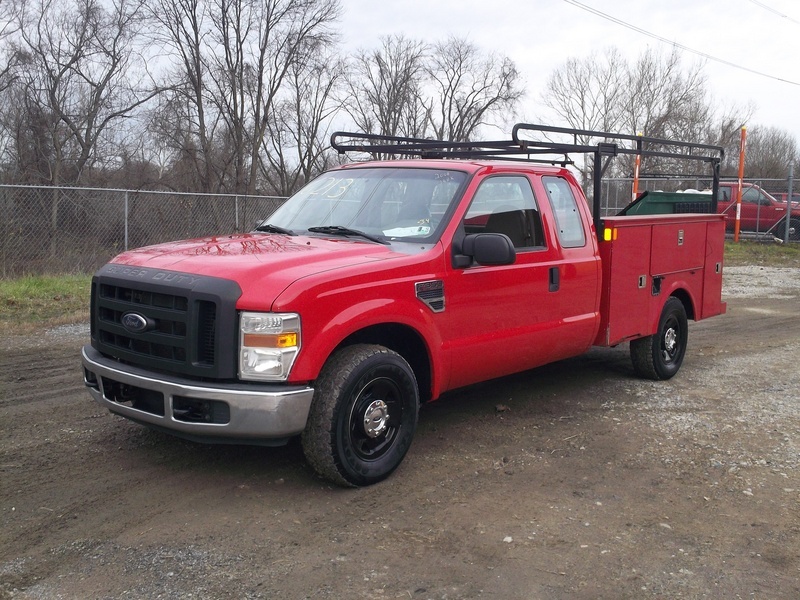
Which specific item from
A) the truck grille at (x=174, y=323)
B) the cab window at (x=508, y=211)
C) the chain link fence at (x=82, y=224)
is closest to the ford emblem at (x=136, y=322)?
the truck grille at (x=174, y=323)

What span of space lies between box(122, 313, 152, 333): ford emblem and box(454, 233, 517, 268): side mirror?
1.96m

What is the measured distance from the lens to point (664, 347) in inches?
291

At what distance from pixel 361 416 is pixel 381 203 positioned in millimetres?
1671

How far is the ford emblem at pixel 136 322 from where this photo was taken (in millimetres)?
4312

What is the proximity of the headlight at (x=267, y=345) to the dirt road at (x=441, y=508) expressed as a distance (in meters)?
0.80

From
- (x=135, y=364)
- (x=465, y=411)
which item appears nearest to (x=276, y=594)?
(x=135, y=364)

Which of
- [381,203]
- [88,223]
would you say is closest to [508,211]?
[381,203]

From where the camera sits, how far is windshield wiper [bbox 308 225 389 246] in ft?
16.7

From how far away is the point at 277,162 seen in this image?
36219mm

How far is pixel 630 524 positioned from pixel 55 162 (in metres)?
22.9

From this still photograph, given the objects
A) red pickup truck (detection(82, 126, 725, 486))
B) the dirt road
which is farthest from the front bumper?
the dirt road

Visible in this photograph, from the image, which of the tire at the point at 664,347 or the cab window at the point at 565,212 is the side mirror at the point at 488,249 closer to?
the cab window at the point at 565,212

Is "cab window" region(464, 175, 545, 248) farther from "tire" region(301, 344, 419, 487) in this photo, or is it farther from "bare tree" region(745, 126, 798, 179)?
"bare tree" region(745, 126, 798, 179)

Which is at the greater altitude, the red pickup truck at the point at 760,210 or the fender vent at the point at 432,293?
the red pickup truck at the point at 760,210
